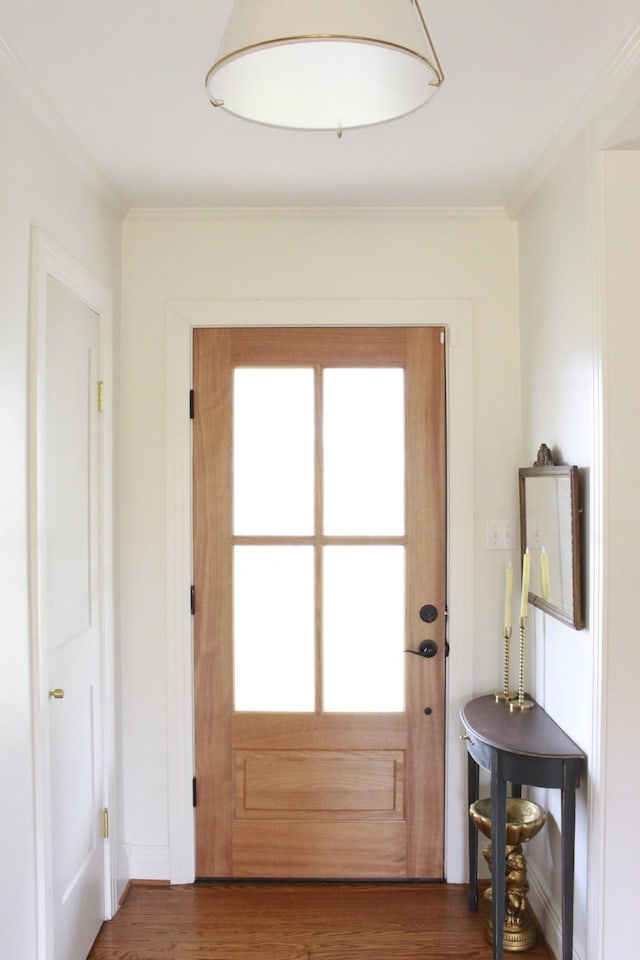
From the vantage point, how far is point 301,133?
2064mm

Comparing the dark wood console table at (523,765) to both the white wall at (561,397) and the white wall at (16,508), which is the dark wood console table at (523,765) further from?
the white wall at (16,508)

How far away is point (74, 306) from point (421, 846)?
222cm

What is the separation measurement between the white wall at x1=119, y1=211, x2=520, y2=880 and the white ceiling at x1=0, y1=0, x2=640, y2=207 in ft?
0.42

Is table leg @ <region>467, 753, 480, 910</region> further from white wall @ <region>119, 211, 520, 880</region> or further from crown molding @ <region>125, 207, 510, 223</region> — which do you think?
crown molding @ <region>125, 207, 510, 223</region>

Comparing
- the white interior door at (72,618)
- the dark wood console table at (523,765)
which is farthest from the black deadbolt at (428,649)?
the white interior door at (72,618)

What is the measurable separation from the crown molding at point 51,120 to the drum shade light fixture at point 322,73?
758 mm

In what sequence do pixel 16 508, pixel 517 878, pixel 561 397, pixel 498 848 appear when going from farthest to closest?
pixel 517 878
pixel 561 397
pixel 498 848
pixel 16 508

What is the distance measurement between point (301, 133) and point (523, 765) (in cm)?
187

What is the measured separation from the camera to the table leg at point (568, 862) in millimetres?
1992

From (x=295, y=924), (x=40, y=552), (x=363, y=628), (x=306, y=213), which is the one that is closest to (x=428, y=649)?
(x=363, y=628)

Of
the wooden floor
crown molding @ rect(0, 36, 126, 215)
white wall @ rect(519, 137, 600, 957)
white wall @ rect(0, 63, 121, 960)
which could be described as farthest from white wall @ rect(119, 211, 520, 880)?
white wall @ rect(0, 63, 121, 960)

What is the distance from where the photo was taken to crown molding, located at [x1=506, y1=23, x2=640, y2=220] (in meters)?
1.67

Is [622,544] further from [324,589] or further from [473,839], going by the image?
[473,839]

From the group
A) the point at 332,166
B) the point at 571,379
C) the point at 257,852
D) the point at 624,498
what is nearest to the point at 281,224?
the point at 332,166
